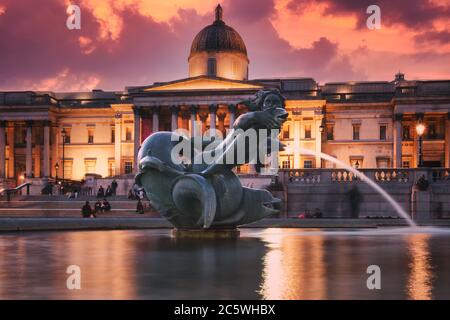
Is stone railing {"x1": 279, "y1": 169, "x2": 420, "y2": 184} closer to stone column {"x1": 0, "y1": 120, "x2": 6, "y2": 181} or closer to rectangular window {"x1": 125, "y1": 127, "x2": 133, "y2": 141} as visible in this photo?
rectangular window {"x1": 125, "y1": 127, "x2": 133, "y2": 141}

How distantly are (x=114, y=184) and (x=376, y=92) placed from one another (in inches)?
1566

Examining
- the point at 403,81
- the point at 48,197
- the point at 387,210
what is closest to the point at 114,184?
the point at 48,197

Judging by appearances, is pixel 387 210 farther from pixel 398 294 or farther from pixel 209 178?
pixel 398 294

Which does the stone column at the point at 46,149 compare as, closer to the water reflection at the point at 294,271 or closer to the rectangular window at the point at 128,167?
the rectangular window at the point at 128,167

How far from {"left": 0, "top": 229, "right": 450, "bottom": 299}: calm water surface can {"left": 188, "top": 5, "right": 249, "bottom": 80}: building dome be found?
69351 mm

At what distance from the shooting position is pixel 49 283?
8.70m

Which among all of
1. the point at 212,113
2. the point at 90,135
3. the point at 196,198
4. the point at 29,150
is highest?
the point at 212,113

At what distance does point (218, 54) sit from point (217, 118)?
9.93 meters

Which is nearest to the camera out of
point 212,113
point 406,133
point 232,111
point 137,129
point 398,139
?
point 232,111

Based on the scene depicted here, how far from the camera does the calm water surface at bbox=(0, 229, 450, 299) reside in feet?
26.1

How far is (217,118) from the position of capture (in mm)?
79188

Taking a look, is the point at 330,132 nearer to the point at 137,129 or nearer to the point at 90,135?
the point at 137,129

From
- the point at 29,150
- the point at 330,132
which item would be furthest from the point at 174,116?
the point at 29,150

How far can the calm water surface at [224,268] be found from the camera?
795 cm
